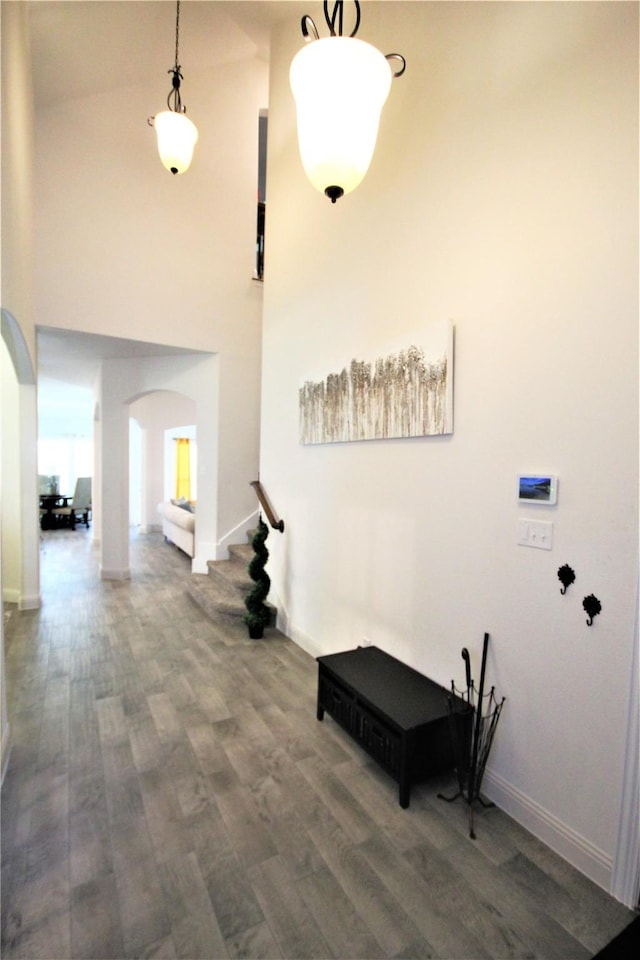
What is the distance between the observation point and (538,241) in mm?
1786

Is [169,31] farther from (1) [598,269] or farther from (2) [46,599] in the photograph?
(2) [46,599]

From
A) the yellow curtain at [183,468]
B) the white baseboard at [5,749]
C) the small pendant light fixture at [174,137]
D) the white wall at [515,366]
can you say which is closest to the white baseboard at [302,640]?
the white wall at [515,366]

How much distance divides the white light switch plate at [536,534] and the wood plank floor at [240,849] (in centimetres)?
122

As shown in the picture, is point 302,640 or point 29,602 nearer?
point 302,640

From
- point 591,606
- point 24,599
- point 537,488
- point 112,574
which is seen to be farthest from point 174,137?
point 112,574

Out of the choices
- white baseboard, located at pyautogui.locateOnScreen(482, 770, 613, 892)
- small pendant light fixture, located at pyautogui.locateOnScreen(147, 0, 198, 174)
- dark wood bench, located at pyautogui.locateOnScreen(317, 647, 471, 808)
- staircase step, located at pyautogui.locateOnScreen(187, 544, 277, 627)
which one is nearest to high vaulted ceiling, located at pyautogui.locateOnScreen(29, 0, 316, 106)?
small pendant light fixture, located at pyautogui.locateOnScreen(147, 0, 198, 174)

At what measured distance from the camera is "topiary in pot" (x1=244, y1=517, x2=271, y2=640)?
12.5 ft

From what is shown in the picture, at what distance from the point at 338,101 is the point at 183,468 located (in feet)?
29.7

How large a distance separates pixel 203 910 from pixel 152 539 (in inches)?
300

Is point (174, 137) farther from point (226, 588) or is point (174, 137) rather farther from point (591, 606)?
point (226, 588)

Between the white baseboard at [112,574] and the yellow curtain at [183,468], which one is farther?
the yellow curtain at [183,468]

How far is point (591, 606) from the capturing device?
1.61 meters

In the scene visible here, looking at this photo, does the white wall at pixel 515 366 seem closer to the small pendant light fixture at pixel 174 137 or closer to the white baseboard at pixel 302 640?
the white baseboard at pixel 302 640

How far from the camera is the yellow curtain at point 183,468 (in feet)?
32.1
